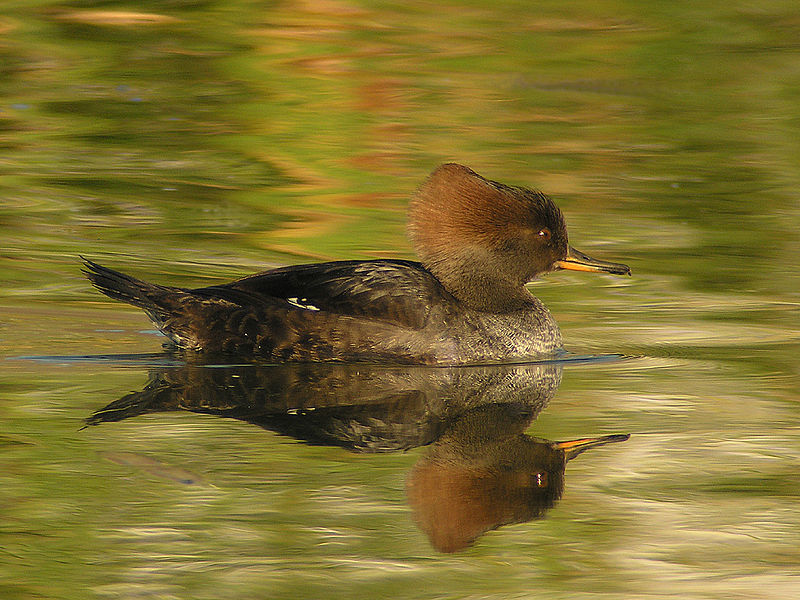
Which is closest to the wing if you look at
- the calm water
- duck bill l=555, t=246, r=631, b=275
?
the calm water

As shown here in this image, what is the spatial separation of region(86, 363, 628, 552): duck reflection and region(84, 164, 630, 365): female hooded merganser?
0.14m

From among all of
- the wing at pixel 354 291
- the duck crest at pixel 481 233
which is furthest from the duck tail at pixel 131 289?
the duck crest at pixel 481 233

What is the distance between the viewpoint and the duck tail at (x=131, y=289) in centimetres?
711

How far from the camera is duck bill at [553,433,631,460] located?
17.1 ft

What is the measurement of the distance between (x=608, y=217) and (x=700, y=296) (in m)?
2.00

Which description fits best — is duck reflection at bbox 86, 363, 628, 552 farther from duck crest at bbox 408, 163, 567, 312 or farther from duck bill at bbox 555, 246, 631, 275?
duck bill at bbox 555, 246, 631, 275

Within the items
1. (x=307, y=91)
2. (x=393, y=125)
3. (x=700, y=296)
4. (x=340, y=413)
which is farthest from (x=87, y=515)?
(x=307, y=91)

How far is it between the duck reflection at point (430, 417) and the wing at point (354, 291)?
Result: 0.31m

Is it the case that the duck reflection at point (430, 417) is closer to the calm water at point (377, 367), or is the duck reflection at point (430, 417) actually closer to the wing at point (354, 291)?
the calm water at point (377, 367)

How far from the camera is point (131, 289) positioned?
23.4 feet

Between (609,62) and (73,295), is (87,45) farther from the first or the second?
(73,295)

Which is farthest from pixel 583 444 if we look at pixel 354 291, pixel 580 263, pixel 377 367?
pixel 580 263

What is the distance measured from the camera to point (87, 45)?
16781 millimetres

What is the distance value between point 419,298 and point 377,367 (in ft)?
1.40
